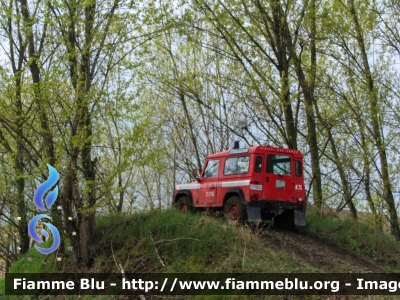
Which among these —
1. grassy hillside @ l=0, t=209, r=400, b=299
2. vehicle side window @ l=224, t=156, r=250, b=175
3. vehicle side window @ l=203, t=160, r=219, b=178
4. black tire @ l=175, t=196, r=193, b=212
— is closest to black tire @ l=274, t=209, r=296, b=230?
grassy hillside @ l=0, t=209, r=400, b=299

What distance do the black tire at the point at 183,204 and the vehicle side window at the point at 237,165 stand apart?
177cm

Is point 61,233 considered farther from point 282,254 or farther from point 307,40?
point 307,40

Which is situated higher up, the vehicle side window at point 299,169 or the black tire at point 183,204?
the vehicle side window at point 299,169

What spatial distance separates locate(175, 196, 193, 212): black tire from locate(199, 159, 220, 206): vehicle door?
57cm

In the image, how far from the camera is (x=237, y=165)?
498 inches

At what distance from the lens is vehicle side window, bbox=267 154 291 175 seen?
12.3m

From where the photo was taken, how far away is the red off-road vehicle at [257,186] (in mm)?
12000

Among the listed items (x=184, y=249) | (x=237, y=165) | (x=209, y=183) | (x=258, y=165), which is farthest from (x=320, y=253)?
(x=209, y=183)

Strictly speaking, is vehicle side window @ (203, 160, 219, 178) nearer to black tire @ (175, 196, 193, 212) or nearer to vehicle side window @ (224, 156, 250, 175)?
vehicle side window @ (224, 156, 250, 175)

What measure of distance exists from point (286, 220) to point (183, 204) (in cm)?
311

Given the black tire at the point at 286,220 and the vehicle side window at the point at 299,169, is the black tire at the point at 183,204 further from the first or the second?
the vehicle side window at the point at 299,169

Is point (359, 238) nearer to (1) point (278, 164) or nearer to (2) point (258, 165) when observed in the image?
(1) point (278, 164)

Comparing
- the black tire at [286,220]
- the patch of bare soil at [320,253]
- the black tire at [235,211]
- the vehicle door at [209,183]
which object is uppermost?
the vehicle door at [209,183]

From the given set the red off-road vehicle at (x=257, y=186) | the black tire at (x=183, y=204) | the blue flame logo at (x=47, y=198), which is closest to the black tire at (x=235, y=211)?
the red off-road vehicle at (x=257, y=186)
